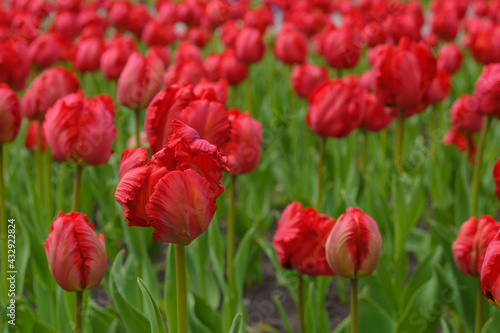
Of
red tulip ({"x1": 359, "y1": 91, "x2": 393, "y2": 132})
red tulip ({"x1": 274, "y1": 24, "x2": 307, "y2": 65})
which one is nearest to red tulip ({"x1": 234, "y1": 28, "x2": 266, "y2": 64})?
red tulip ({"x1": 274, "y1": 24, "x2": 307, "y2": 65})

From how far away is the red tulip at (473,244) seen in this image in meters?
1.25

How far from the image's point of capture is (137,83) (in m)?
1.83

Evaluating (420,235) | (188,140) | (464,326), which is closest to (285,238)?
(188,140)

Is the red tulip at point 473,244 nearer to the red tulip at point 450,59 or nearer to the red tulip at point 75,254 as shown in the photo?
the red tulip at point 75,254

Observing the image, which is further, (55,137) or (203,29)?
(203,29)

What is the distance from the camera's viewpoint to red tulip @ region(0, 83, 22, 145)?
150cm

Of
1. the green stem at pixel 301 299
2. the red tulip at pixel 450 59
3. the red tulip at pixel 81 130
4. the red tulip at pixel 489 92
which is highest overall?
the red tulip at pixel 450 59

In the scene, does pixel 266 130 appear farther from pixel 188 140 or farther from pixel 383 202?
pixel 188 140

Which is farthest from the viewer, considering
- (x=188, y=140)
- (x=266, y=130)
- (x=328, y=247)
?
(x=266, y=130)

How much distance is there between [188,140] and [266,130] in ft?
7.86

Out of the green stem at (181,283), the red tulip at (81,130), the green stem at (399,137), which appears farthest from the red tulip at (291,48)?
the green stem at (181,283)

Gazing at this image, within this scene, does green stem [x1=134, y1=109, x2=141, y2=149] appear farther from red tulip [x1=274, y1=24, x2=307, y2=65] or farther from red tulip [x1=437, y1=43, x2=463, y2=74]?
red tulip [x1=437, y1=43, x2=463, y2=74]

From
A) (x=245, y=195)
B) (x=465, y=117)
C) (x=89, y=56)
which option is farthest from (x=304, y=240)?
(x=89, y=56)

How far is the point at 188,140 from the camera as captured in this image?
855 mm
